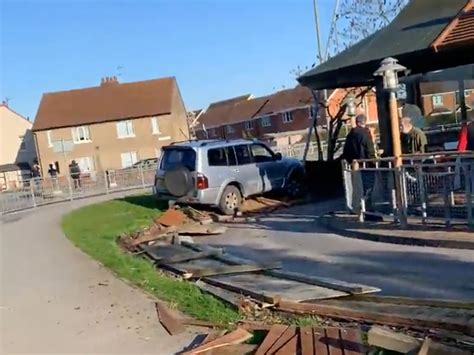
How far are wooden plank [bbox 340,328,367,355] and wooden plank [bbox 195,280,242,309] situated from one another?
1635 mm

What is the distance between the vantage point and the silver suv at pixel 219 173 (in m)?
16.4

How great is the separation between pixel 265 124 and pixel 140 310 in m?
67.0

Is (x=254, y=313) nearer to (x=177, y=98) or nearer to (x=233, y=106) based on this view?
(x=177, y=98)

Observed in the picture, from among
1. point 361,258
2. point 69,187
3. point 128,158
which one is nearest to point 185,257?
point 361,258

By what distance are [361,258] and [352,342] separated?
14.6ft

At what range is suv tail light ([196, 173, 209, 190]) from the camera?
641 inches

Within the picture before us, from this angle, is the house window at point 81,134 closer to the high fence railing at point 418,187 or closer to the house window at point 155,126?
the house window at point 155,126

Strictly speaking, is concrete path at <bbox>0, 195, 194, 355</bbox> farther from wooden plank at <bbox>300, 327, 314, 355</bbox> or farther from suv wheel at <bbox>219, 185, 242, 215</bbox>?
suv wheel at <bbox>219, 185, 242, 215</bbox>

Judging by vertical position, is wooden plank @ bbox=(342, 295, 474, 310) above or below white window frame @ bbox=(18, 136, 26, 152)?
Result: below

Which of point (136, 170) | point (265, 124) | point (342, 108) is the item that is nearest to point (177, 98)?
point (265, 124)

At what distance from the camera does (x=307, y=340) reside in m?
5.32

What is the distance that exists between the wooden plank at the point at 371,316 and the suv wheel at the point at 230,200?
32.8 ft

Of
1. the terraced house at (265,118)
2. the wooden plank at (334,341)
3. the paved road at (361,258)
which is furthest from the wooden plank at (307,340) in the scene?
the terraced house at (265,118)

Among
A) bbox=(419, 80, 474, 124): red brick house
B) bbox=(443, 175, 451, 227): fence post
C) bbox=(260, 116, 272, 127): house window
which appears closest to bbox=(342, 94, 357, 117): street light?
bbox=(419, 80, 474, 124): red brick house
